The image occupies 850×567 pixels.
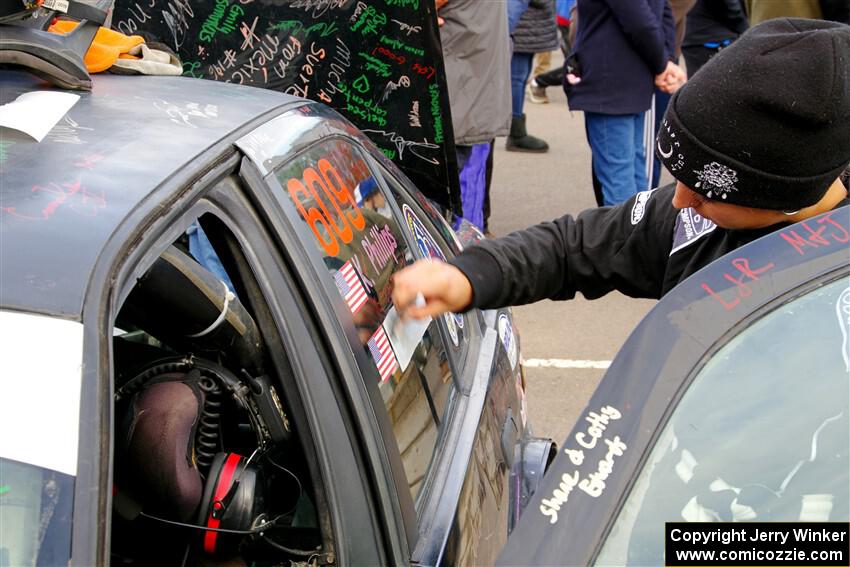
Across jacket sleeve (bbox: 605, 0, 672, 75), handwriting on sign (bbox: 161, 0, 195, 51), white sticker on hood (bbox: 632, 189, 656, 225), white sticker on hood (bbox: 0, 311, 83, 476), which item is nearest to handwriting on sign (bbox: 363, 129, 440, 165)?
handwriting on sign (bbox: 161, 0, 195, 51)

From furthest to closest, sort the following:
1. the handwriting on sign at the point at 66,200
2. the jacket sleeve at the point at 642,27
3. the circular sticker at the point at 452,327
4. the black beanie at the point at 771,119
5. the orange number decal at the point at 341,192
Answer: the jacket sleeve at the point at 642,27 → the circular sticker at the point at 452,327 → the orange number decal at the point at 341,192 → the black beanie at the point at 771,119 → the handwriting on sign at the point at 66,200

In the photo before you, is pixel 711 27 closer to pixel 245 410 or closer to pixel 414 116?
pixel 414 116

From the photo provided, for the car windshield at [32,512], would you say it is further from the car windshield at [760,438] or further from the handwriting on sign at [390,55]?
the handwriting on sign at [390,55]

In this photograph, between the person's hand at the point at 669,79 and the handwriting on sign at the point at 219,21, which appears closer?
the handwriting on sign at the point at 219,21

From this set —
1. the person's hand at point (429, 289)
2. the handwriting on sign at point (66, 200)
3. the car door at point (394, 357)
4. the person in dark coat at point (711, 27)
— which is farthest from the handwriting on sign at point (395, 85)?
the person in dark coat at point (711, 27)

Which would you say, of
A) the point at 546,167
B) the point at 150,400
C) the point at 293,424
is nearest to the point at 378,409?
the point at 293,424

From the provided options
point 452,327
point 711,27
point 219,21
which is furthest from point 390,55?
point 711,27

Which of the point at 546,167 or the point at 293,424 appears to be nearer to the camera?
the point at 293,424

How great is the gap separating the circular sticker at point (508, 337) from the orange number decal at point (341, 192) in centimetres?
71

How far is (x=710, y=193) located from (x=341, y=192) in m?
0.75

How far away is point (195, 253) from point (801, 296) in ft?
8.09

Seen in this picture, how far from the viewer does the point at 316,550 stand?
185cm

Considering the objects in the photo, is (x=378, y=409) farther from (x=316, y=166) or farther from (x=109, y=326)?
(x=109, y=326)

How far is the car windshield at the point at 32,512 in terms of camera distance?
1.17 m
